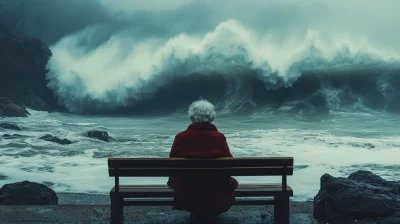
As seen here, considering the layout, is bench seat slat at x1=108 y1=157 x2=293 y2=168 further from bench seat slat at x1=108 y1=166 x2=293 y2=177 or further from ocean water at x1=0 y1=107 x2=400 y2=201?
ocean water at x1=0 y1=107 x2=400 y2=201

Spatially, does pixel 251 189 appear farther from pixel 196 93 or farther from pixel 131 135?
pixel 196 93

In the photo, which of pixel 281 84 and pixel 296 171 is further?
pixel 281 84

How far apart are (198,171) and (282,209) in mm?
914

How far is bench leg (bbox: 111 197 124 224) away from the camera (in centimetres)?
368

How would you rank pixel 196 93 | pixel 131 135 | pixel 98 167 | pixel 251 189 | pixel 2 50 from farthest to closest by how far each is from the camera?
1. pixel 2 50
2. pixel 196 93
3. pixel 131 135
4. pixel 98 167
5. pixel 251 189

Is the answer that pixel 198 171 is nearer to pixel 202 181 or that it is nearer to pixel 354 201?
pixel 202 181

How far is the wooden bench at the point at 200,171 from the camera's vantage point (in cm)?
328

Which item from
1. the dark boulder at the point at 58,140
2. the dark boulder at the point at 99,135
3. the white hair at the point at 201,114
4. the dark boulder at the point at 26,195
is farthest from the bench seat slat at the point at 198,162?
the dark boulder at the point at 99,135

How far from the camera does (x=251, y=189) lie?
12.1ft

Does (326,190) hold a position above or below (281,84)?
below

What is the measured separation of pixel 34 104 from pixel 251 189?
1451 inches

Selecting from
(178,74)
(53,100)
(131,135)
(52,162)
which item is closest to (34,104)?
(53,100)

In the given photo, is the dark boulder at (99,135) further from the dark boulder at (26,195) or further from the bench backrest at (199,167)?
the bench backrest at (199,167)

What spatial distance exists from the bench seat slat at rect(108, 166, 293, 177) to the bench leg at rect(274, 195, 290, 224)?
34 centimetres
